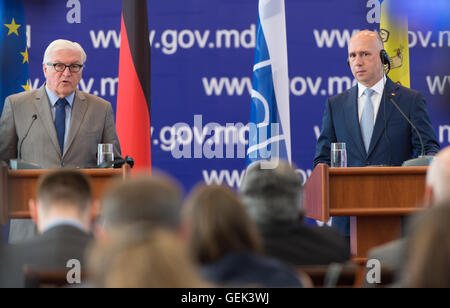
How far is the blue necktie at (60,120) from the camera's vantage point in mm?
4883

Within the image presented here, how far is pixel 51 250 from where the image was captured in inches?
95.7

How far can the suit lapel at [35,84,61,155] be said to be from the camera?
4.81 metres

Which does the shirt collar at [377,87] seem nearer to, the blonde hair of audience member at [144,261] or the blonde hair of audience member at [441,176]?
the blonde hair of audience member at [441,176]

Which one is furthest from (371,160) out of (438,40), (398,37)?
(438,40)

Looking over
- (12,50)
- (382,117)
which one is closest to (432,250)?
(382,117)

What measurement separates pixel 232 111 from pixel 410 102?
2165 mm

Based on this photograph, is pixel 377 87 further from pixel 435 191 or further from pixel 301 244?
pixel 301 244

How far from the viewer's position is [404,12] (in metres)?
6.68

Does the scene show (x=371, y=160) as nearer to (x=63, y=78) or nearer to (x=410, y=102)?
(x=410, y=102)

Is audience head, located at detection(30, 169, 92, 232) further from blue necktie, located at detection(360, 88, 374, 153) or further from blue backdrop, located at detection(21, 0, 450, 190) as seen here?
blue backdrop, located at detection(21, 0, 450, 190)

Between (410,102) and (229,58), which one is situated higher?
(229,58)

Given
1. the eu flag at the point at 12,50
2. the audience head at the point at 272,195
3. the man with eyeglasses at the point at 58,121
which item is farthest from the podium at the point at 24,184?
the eu flag at the point at 12,50

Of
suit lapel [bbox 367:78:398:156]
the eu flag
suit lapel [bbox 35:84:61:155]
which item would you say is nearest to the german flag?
the eu flag

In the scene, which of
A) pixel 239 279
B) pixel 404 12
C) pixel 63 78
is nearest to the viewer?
pixel 239 279
